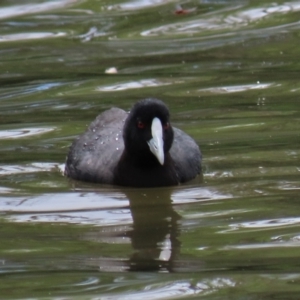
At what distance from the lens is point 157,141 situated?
7.22m

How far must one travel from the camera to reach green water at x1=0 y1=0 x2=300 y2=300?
5.45 m

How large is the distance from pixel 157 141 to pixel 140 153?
28 centimetres

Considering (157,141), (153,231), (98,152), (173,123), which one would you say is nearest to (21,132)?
(98,152)

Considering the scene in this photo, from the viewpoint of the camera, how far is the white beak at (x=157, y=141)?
720 centimetres

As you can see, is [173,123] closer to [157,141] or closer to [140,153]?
[140,153]

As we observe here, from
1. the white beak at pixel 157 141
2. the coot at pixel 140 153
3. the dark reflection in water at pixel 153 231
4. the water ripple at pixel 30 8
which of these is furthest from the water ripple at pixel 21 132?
the water ripple at pixel 30 8

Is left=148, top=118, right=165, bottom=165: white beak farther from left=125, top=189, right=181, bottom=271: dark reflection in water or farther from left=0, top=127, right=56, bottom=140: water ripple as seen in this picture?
left=0, top=127, right=56, bottom=140: water ripple

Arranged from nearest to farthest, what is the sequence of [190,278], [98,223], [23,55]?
[190,278]
[98,223]
[23,55]

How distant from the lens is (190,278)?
5312 mm

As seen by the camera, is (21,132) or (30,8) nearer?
(21,132)

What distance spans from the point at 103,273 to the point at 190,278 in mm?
455

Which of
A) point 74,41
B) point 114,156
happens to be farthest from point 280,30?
point 114,156

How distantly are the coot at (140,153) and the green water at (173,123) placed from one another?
0.39 ft

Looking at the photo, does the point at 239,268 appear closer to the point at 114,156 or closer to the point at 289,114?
the point at 114,156
